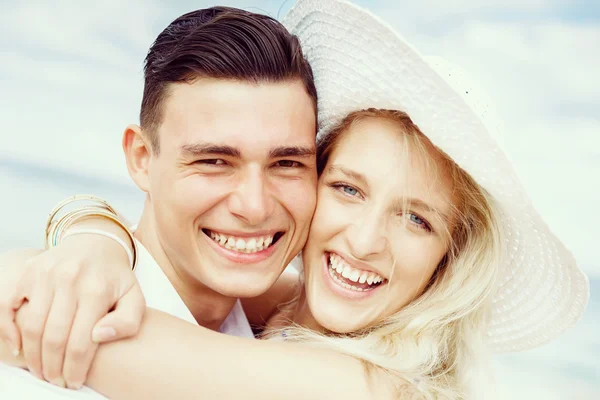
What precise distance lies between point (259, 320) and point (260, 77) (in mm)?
1666

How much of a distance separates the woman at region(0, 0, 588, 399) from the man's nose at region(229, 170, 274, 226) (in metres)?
0.33

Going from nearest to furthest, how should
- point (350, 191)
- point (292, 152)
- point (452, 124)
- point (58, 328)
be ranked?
point (58, 328) → point (452, 124) → point (292, 152) → point (350, 191)

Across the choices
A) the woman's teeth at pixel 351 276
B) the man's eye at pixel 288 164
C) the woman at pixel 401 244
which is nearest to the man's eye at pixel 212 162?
the man's eye at pixel 288 164

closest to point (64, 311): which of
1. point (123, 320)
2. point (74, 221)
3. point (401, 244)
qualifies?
point (123, 320)

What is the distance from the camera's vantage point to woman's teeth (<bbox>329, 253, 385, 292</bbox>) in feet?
10.2

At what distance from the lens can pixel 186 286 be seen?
336 cm

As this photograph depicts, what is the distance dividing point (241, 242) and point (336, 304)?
0.52 m

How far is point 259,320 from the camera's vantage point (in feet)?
13.5

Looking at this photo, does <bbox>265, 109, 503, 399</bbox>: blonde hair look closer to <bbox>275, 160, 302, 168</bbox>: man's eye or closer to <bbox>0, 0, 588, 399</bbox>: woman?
<bbox>0, 0, 588, 399</bbox>: woman

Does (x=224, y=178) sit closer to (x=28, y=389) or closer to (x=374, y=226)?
(x=374, y=226)

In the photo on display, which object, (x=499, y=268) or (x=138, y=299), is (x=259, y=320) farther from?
(x=138, y=299)

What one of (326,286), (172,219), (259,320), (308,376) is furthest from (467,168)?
(259,320)

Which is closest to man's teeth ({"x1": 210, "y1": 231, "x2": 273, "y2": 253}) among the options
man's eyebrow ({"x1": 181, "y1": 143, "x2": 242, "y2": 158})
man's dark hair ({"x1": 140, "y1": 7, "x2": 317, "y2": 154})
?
man's eyebrow ({"x1": 181, "y1": 143, "x2": 242, "y2": 158})

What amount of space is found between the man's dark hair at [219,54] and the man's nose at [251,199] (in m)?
0.45
